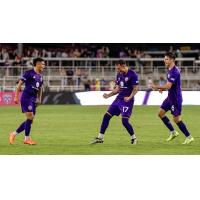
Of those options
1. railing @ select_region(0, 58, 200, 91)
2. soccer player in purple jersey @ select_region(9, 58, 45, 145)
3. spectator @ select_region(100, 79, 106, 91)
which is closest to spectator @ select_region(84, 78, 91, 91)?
railing @ select_region(0, 58, 200, 91)

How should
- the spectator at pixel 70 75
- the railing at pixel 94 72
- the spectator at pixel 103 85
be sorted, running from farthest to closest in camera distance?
the spectator at pixel 70 75 < the railing at pixel 94 72 < the spectator at pixel 103 85

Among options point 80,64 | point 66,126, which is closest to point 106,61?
point 80,64

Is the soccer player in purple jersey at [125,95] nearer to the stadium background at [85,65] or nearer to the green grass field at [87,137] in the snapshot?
the green grass field at [87,137]

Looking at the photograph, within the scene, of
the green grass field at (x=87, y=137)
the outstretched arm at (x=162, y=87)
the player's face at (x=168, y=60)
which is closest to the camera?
the green grass field at (x=87, y=137)

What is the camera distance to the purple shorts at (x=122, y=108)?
16203 millimetres

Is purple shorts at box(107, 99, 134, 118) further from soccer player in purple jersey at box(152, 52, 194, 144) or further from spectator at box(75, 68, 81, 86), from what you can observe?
spectator at box(75, 68, 81, 86)

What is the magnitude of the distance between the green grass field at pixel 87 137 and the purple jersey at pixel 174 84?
43.0 inches

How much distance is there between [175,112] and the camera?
54.0 feet

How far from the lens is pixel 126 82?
16.3 meters

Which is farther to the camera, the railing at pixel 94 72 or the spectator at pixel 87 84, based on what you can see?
the railing at pixel 94 72

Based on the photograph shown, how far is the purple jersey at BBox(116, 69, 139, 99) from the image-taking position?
16.2 m

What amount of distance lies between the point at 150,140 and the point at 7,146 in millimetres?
3862

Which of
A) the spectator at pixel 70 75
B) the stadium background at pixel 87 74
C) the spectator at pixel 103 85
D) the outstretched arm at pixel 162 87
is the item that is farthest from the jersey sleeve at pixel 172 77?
the spectator at pixel 70 75

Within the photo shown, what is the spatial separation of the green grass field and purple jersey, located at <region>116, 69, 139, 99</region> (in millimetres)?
1255
